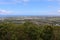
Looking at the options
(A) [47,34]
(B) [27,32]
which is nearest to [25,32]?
(B) [27,32]

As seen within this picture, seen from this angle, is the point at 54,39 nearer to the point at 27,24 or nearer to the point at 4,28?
the point at 27,24

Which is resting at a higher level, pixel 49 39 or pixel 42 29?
pixel 42 29

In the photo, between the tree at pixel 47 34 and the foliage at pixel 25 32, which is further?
the tree at pixel 47 34

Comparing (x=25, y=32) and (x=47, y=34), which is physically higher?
(x=25, y=32)

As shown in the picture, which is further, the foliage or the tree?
the tree

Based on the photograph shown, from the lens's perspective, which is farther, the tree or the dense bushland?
the tree

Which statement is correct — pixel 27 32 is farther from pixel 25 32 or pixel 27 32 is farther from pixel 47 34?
pixel 47 34

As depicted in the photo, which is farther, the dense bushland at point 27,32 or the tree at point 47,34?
the tree at point 47,34

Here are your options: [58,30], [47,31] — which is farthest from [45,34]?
[58,30]
